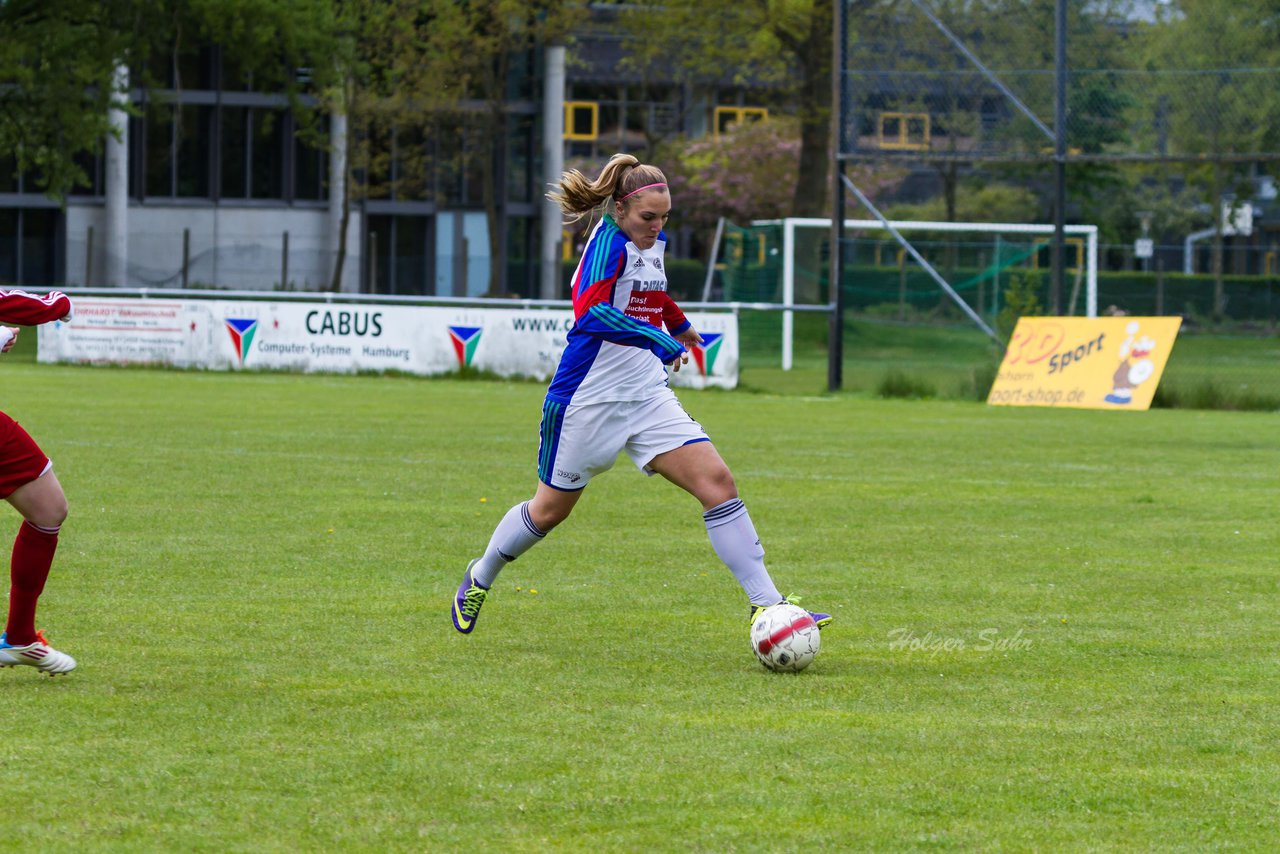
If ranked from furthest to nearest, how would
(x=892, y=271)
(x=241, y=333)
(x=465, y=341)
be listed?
(x=892, y=271) < (x=241, y=333) < (x=465, y=341)

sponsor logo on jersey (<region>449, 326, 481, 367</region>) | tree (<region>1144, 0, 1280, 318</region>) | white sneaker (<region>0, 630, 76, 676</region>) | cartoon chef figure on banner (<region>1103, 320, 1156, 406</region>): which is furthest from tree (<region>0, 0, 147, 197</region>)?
white sneaker (<region>0, 630, 76, 676</region>)

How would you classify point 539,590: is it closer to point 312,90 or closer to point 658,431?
point 658,431

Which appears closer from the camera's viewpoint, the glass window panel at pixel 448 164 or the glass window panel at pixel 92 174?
the glass window panel at pixel 92 174

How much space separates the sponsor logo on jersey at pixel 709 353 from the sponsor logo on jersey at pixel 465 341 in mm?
3472

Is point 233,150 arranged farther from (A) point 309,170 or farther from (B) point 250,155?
(A) point 309,170

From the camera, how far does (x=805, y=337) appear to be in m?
35.5

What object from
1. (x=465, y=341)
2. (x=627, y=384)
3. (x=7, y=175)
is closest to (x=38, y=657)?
(x=627, y=384)

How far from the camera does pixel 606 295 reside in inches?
296

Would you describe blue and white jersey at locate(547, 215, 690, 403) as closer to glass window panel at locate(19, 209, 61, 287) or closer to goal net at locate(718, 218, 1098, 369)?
goal net at locate(718, 218, 1098, 369)

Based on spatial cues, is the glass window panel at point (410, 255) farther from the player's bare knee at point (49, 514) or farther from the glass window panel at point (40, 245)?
the player's bare knee at point (49, 514)

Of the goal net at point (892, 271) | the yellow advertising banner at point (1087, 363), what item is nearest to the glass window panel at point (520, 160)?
the goal net at point (892, 271)

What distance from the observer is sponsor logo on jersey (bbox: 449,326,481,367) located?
92.6ft

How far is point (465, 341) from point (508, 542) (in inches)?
808

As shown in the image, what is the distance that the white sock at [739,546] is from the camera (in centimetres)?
751
